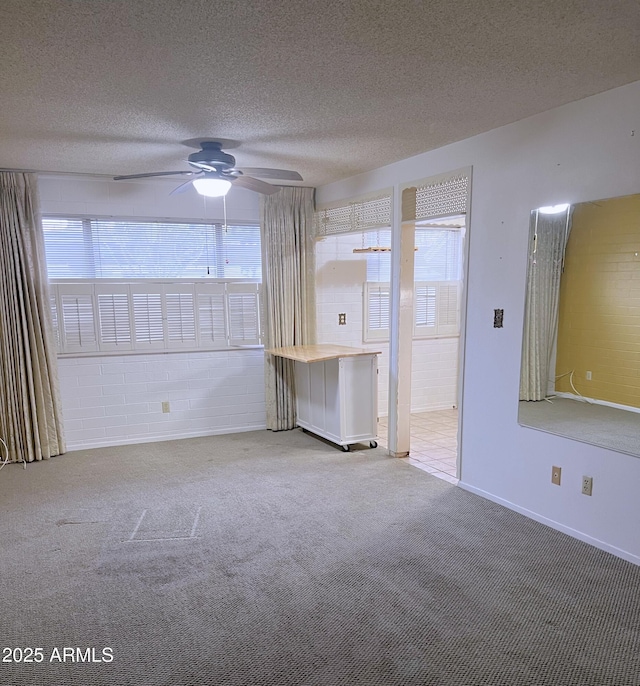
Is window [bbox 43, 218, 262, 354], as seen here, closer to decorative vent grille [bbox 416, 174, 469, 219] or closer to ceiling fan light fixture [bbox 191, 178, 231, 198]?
ceiling fan light fixture [bbox 191, 178, 231, 198]

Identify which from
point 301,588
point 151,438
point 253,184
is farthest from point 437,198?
point 151,438

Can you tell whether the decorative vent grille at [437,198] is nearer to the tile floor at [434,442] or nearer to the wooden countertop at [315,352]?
the wooden countertop at [315,352]

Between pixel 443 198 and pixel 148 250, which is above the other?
pixel 443 198

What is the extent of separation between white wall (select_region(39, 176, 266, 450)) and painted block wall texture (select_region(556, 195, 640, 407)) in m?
3.06

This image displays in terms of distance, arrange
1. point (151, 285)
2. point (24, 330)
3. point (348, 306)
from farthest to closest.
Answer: point (348, 306) → point (151, 285) → point (24, 330)

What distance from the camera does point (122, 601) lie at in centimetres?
227

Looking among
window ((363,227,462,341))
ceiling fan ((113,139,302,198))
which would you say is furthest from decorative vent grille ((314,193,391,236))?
ceiling fan ((113,139,302,198))

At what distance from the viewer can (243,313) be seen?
16.2ft

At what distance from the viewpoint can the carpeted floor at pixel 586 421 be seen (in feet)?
8.25

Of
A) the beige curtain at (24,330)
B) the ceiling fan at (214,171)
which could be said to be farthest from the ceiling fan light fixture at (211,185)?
the beige curtain at (24,330)

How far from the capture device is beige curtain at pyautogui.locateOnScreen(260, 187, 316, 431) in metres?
4.82

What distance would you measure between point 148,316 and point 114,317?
0.30 meters

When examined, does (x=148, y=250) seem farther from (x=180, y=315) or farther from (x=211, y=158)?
(x=211, y=158)

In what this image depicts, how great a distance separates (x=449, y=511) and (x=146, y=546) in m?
1.90
